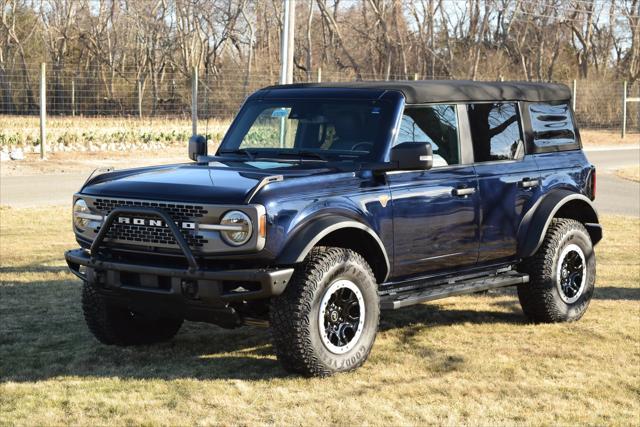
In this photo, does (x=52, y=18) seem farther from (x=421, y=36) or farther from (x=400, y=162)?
(x=400, y=162)

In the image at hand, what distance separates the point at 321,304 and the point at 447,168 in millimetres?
1616

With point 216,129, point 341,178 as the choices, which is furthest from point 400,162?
point 216,129

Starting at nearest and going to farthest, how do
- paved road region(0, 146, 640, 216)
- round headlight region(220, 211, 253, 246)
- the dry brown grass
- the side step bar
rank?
round headlight region(220, 211, 253, 246)
the side step bar
paved road region(0, 146, 640, 216)
the dry brown grass

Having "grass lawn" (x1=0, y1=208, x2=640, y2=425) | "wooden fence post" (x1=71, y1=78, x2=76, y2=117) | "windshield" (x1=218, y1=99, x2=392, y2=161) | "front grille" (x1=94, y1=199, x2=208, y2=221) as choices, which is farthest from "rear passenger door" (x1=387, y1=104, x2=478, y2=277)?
"wooden fence post" (x1=71, y1=78, x2=76, y2=117)

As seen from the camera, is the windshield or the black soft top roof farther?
the black soft top roof

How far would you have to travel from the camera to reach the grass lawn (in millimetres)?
5711

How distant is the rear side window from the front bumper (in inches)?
121

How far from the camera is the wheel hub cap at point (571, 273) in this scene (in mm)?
8172

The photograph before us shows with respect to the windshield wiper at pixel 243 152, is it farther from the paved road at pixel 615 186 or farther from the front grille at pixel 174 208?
the paved road at pixel 615 186

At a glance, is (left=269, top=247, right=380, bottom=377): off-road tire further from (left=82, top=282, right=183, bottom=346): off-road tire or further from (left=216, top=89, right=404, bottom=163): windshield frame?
(left=82, top=282, right=183, bottom=346): off-road tire

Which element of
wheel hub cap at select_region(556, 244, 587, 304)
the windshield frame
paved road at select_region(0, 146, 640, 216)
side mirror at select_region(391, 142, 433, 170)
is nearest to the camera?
side mirror at select_region(391, 142, 433, 170)

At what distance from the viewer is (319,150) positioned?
24.0 feet

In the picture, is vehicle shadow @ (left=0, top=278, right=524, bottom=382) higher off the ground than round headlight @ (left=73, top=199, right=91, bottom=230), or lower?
lower

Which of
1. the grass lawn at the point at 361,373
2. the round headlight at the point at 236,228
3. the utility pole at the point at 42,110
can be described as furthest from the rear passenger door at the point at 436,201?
the utility pole at the point at 42,110
